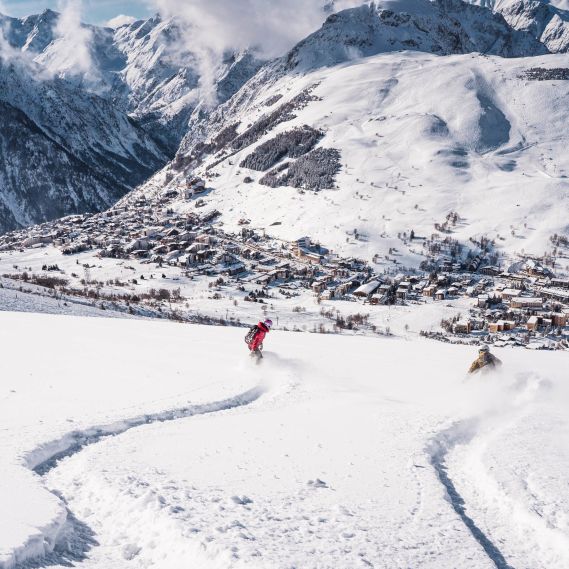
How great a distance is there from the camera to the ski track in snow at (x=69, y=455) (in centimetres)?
649

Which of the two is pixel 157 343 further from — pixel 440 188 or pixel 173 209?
pixel 173 209

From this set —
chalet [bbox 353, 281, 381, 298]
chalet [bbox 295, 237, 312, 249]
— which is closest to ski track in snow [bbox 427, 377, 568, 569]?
chalet [bbox 353, 281, 381, 298]

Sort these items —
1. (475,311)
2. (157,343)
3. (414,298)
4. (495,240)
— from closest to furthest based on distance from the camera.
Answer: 1. (157,343)
2. (475,311)
3. (414,298)
4. (495,240)

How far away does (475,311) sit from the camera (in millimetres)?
90875

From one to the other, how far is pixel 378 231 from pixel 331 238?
12083mm

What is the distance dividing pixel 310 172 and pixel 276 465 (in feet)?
573

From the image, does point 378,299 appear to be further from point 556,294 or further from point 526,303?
point 556,294

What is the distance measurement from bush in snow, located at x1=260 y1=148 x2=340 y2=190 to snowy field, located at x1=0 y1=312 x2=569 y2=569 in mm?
157558

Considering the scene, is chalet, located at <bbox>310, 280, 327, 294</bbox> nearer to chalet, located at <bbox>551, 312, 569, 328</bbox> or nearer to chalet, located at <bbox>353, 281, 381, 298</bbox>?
chalet, located at <bbox>353, 281, 381, 298</bbox>

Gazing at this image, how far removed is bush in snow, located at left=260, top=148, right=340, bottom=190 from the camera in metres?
174

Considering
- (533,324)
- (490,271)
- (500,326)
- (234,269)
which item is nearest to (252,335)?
(500,326)

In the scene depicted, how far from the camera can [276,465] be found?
9.60 meters

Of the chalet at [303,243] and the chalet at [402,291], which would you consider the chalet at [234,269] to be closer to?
the chalet at [303,243]

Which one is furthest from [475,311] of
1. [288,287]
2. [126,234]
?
[126,234]
